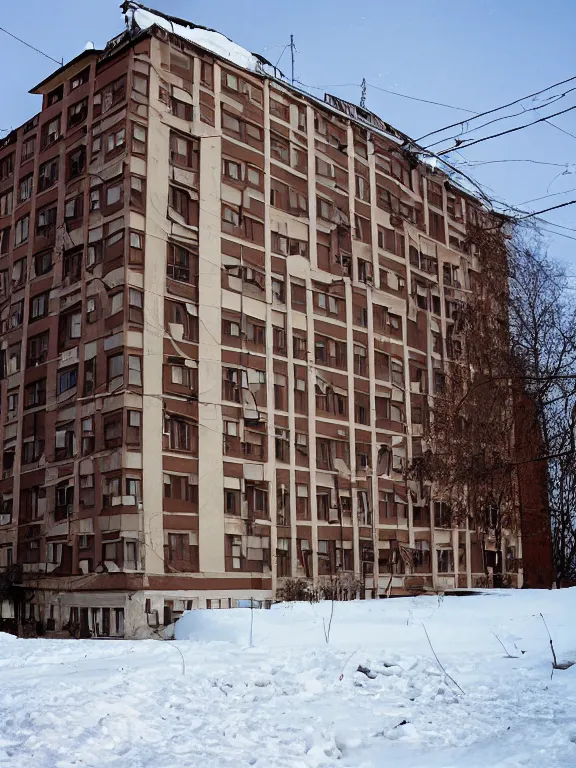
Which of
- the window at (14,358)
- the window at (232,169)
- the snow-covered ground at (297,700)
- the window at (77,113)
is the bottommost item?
the snow-covered ground at (297,700)

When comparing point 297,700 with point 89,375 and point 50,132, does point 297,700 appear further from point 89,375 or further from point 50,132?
point 50,132

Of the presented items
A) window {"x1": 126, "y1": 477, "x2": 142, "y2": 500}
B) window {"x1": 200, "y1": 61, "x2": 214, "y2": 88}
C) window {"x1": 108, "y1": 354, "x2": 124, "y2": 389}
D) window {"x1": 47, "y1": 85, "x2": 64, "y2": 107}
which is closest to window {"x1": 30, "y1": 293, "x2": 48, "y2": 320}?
window {"x1": 108, "y1": 354, "x2": 124, "y2": 389}

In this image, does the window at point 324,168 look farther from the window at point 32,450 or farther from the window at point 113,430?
the window at point 32,450

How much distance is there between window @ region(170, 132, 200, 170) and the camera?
21891mm

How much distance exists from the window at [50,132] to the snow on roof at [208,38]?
358 cm

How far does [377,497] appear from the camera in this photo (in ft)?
80.4

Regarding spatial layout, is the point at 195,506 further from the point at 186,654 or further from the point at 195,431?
the point at 186,654

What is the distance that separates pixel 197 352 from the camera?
21.1 metres

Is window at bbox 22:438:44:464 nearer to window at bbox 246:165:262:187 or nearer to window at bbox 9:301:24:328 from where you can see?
window at bbox 9:301:24:328

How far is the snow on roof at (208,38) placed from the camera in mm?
22156

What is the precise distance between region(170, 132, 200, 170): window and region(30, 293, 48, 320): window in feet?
15.7

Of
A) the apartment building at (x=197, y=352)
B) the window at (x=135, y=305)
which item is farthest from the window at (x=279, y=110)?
the window at (x=135, y=305)

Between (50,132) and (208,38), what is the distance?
4856mm

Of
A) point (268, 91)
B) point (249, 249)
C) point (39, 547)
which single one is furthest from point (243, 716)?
point (268, 91)
